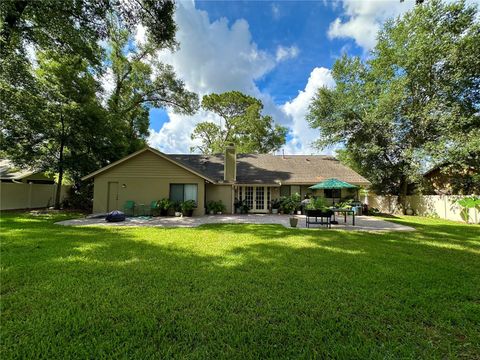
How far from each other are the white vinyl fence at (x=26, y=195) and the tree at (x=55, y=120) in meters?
2.84

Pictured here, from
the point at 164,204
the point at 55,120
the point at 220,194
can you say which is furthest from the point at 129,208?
the point at 55,120

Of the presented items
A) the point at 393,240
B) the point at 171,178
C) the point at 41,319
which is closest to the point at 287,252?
the point at 393,240

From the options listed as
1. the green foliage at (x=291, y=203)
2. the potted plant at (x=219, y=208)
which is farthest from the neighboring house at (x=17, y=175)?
the green foliage at (x=291, y=203)

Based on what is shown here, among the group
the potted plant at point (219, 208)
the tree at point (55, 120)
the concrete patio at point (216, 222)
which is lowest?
the concrete patio at point (216, 222)

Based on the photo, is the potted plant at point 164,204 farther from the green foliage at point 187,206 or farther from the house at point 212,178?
the green foliage at point 187,206

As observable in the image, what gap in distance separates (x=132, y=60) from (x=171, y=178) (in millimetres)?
14190

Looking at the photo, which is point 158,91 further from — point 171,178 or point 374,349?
point 374,349

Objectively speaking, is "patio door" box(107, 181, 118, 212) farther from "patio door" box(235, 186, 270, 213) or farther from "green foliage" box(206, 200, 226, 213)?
"patio door" box(235, 186, 270, 213)

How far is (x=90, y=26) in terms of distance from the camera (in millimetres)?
10750

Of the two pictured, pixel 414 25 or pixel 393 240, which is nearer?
pixel 393 240

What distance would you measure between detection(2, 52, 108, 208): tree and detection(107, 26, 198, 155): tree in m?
4.37

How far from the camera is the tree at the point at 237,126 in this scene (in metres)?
29.1

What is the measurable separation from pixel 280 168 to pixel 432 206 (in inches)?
450

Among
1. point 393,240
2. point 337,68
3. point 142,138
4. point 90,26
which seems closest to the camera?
point 393,240
